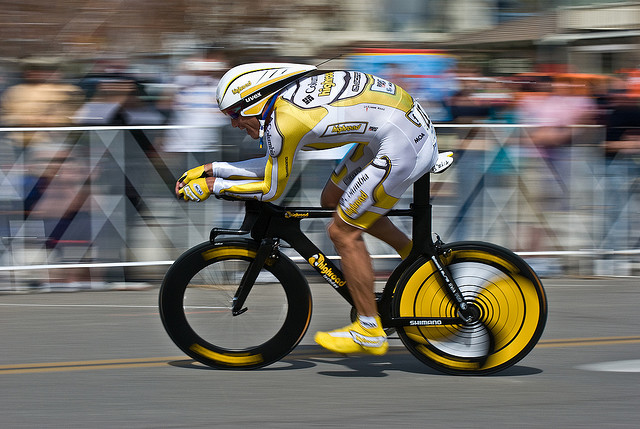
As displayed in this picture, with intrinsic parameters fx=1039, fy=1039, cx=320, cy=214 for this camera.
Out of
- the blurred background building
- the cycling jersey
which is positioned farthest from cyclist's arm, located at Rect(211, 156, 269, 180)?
the blurred background building

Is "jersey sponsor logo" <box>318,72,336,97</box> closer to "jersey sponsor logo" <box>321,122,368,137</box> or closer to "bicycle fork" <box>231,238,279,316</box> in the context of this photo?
"jersey sponsor logo" <box>321,122,368,137</box>

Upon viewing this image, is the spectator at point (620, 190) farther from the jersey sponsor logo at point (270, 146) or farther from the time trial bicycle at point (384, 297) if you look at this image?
the jersey sponsor logo at point (270, 146)

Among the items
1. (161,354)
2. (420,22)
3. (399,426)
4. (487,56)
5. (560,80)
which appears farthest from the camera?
(420,22)

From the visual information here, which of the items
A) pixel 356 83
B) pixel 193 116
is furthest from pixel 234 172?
pixel 193 116

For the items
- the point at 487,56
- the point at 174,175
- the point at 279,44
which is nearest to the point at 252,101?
the point at 174,175

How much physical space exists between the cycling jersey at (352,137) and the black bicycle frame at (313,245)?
19cm

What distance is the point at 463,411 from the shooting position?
5180mm

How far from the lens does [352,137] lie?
5578mm

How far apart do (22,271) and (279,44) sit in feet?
15.5

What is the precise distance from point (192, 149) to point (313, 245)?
3.40 metres

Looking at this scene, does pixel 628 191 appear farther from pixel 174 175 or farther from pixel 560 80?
pixel 174 175

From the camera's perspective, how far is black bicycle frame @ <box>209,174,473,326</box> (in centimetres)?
581

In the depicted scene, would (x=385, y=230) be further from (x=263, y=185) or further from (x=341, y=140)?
(x=263, y=185)

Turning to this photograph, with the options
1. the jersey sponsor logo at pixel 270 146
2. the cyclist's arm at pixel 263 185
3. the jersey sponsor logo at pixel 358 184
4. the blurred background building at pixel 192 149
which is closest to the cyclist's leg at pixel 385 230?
the jersey sponsor logo at pixel 358 184
